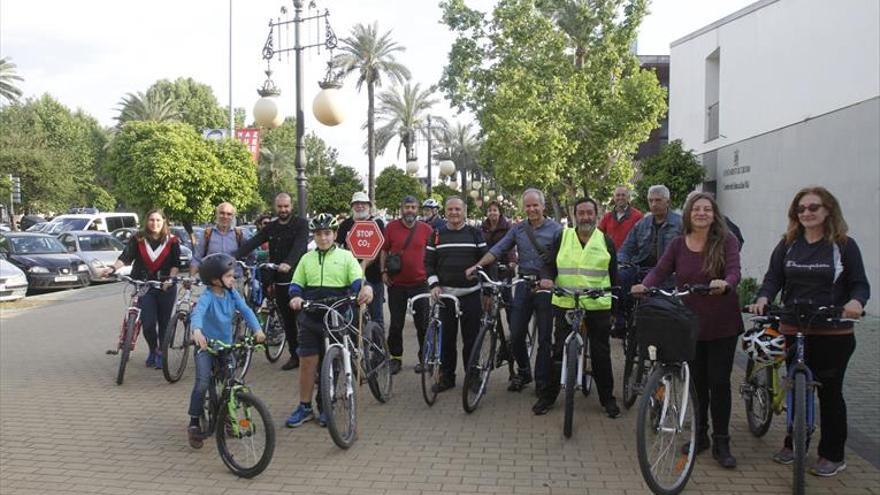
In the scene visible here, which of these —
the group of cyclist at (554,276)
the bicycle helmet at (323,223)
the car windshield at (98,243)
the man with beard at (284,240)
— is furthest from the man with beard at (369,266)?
the car windshield at (98,243)

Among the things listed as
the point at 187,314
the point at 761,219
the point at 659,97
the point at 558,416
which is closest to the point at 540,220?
the point at 558,416

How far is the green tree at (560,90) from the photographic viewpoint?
23281 millimetres

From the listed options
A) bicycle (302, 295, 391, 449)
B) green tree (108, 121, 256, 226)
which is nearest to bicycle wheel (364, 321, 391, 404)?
bicycle (302, 295, 391, 449)

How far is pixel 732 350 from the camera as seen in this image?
497 cm

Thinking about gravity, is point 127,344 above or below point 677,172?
below

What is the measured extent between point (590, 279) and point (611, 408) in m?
1.17

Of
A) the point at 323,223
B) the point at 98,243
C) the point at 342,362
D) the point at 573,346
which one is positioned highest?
the point at 323,223

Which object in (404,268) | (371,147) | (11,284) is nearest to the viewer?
(404,268)

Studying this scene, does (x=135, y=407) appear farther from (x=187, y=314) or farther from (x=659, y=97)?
(x=659, y=97)

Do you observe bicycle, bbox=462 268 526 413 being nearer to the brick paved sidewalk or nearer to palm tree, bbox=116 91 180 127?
the brick paved sidewalk

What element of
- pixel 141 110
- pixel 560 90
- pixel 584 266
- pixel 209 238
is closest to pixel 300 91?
pixel 209 238

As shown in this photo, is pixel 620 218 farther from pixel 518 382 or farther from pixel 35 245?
pixel 35 245

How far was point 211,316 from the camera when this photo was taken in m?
5.59

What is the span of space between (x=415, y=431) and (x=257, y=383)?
2.53 metres
